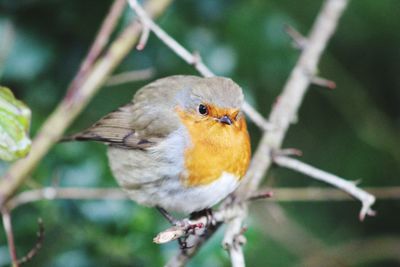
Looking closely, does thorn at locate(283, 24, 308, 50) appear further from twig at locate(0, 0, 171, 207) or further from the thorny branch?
twig at locate(0, 0, 171, 207)

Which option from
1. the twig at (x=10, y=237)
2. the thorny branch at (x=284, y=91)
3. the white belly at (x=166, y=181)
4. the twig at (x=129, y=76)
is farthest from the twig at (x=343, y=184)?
the twig at (x=10, y=237)

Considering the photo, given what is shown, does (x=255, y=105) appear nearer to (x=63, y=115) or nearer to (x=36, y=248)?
(x=63, y=115)

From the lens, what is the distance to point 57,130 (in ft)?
10.1

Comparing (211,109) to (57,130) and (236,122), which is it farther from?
(57,130)

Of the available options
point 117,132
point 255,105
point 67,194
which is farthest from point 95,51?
point 255,105

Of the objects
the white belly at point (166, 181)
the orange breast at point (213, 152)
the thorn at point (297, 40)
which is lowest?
the white belly at point (166, 181)

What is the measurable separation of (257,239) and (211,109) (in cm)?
80

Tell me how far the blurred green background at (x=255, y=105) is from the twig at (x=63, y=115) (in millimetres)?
149

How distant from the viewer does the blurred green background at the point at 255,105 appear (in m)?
3.24

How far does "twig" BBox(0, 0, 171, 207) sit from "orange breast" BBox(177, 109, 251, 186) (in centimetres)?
49

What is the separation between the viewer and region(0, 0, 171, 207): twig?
301 centimetres

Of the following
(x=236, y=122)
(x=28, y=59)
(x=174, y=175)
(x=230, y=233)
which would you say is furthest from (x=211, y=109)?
(x=28, y=59)

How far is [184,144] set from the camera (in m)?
2.92

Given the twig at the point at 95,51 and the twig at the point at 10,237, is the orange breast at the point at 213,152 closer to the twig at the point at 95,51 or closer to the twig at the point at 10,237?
the twig at the point at 95,51
